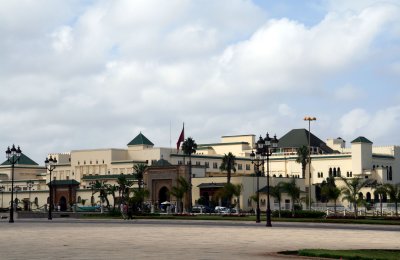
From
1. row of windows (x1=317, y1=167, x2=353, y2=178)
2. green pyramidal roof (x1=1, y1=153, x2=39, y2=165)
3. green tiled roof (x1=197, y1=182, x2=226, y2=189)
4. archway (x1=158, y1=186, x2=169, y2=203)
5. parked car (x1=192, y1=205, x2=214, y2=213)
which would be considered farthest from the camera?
green pyramidal roof (x1=1, y1=153, x2=39, y2=165)

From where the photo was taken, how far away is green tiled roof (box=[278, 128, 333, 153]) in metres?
188

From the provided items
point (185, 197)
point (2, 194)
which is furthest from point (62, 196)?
point (185, 197)

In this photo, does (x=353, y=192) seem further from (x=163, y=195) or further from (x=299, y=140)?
(x=299, y=140)

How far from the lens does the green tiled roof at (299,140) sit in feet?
618

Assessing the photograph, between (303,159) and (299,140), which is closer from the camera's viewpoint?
(303,159)

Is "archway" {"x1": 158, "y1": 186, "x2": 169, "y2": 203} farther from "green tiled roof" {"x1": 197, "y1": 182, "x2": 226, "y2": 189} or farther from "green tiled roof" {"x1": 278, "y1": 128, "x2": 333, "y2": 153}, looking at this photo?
"green tiled roof" {"x1": 278, "y1": 128, "x2": 333, "y2": 153}

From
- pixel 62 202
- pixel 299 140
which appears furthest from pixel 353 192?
pixel 299 140

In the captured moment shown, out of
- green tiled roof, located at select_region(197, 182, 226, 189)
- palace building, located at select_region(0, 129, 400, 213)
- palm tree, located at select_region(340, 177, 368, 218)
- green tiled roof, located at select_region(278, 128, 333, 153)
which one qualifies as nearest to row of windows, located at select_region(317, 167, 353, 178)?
palace building, located at select_region(0, 129, 400, 213)

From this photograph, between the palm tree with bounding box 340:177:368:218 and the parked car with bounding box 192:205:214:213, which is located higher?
the palm tree with bounding box 340:177:368:218

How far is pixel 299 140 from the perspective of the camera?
18988cm

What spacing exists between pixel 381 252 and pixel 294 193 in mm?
74107

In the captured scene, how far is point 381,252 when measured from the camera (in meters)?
27.7

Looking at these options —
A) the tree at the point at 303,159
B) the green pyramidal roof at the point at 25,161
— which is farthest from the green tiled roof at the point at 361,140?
the green pyramidal roof at the point at 25,161

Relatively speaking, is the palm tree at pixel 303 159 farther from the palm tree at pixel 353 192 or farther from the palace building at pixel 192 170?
the palm tree at pixel 353 192
